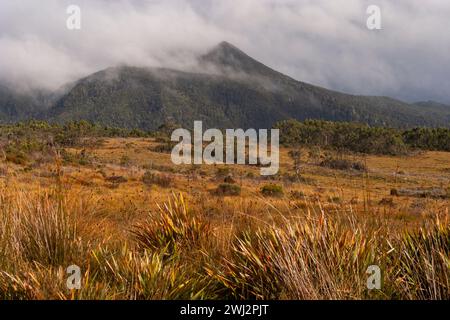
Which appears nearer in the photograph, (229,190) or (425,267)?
(425,267)

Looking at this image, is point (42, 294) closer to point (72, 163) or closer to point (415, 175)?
point (72, 163)

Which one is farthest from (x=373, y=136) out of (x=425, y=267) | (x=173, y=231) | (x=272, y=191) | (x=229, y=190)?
(x=425, y=267)

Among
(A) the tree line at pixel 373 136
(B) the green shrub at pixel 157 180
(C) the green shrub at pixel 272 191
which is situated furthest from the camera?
(A) the tree line at pixel 373 136

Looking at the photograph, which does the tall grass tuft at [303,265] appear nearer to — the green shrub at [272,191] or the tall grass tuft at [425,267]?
the tall grass tuft at [425,267]

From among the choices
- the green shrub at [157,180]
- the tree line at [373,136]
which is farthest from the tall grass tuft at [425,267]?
the tree line at [373,136]

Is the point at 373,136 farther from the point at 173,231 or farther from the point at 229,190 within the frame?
the point at 173,231

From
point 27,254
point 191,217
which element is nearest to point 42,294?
point 27,254

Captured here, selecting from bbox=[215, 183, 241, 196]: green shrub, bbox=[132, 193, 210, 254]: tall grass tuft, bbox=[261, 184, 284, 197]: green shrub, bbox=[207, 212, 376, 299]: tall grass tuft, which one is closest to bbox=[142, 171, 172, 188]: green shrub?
bbox=[215, 183, 241, 196]: green shrub

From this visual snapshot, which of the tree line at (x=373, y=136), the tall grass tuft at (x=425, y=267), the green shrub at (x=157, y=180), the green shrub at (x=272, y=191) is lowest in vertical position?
the green shrub at (x=272, y=191)

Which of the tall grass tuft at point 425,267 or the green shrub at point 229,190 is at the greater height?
the tall grass tuft at point 425,267

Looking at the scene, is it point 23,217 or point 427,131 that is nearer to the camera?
point 23,217

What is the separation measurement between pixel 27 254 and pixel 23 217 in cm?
57

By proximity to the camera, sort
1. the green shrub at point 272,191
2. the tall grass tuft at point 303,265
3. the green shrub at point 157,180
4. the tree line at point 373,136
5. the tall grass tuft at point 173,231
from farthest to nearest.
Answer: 1. the tree line at point 373,136
2. the green shrub at point 157,180
3. the green shrub at point 272,191
4. the tall grass tuft at point 173,231
5. the tall grass tuft at point 303,265
